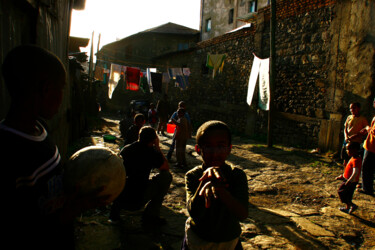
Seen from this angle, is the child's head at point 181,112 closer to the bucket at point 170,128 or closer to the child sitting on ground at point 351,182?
the bucket at point 170,128

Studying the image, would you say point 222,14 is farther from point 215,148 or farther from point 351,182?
point 215,148

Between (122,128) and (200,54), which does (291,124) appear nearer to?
(122,128)

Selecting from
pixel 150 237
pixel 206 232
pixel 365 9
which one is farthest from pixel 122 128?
pixel 365 9

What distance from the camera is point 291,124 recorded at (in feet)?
30.2

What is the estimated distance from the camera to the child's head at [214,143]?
5.20 ft

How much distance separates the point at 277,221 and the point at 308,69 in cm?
663

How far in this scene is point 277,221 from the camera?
12.0 ft

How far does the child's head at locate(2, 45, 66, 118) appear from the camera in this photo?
101 cm

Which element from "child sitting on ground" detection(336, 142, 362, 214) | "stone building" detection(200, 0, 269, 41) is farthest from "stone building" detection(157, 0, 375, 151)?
"stone building" detection(200, 0, 269, 41)

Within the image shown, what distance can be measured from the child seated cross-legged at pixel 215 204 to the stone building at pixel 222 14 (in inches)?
817

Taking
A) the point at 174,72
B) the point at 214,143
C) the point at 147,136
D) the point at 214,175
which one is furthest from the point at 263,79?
the point at 214,175

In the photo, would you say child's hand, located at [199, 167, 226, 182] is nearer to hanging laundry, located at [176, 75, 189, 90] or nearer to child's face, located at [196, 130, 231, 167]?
child's face, located at [196, 130, 231, 167]

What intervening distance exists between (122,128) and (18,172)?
6.46 m

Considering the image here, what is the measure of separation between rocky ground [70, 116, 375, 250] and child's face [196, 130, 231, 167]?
70.2 inches
